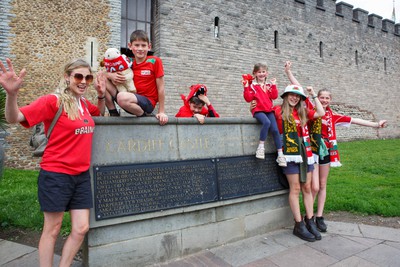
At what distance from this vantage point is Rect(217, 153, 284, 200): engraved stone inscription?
139 inches

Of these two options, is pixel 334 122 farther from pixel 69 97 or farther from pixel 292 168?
pixel 69 97

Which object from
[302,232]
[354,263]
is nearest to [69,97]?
[302,232]

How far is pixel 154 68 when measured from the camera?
125 inches

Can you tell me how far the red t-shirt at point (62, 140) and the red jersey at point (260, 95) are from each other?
2.26 metres

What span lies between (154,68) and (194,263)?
6.73ft

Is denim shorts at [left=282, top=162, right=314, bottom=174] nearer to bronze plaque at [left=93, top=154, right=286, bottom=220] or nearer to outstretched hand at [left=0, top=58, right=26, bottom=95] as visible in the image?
bronze plaque at [left=93, top=154, right=286, bottom=220]

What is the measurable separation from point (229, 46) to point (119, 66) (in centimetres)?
1218

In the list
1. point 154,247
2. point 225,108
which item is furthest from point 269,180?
point 225,108

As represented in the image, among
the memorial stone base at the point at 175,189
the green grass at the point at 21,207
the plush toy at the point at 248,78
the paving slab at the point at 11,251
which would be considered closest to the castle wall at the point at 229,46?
the green grass at the point at 21,207

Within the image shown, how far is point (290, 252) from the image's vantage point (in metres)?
3.27

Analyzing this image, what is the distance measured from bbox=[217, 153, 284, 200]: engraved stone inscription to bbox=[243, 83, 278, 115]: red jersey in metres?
0.63

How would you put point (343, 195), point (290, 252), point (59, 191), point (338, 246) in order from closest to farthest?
point (59, 191) → point (290, 252) → point (338, 246) → point (343, 195)

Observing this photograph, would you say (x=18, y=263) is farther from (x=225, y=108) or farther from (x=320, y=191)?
(x=225, y=108)

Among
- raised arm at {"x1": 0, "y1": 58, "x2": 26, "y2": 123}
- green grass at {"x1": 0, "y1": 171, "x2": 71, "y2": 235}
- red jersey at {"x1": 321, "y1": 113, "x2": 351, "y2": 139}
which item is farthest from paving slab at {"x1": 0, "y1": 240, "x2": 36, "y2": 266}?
red jersey at {"x1": 321, "y1": 113, "x2": 351, "y2": 139}
